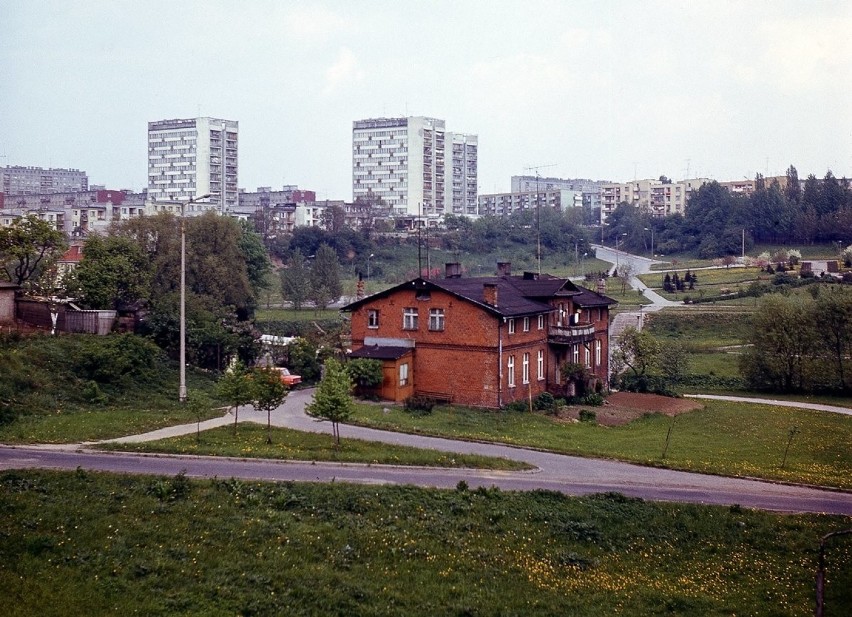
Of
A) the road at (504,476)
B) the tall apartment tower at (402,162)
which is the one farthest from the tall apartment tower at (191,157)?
the road at (504,476)

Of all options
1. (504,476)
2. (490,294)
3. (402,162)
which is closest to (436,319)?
(490,294)

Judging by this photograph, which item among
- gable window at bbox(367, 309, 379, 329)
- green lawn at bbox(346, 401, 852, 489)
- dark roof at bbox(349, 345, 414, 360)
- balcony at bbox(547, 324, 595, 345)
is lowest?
green lawn at bbox(346, 401, 852, 489)

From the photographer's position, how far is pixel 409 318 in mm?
35812

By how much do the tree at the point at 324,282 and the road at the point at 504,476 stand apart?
4651 centimetres

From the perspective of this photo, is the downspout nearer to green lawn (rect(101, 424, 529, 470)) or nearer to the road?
green lawn (rect(101, 424, 529, 470))

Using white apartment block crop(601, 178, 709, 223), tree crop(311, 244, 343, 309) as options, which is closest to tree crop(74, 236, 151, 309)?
tree crop(311, 244, 343, 309)

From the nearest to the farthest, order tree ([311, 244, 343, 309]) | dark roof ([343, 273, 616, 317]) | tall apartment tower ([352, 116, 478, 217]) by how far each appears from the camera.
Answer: dark roof ([343, 273, 616, 317]) < tree ([311, 244, 343, 309]) < tall apartment tower ([352, 116, 478, 217])

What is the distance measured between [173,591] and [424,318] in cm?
2313

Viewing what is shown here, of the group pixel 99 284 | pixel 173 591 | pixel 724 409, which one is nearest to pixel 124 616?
pixel 173 591

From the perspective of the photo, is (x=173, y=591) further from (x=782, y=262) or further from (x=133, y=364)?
(x=782, y=262)

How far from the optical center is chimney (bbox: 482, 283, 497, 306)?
113ft

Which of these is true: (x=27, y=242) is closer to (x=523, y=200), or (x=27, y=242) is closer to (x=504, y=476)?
(x=504, y=476)

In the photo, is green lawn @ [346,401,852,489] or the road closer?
the road

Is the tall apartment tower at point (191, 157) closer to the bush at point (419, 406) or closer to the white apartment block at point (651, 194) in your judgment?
the white apartment block at point (651, 194)
